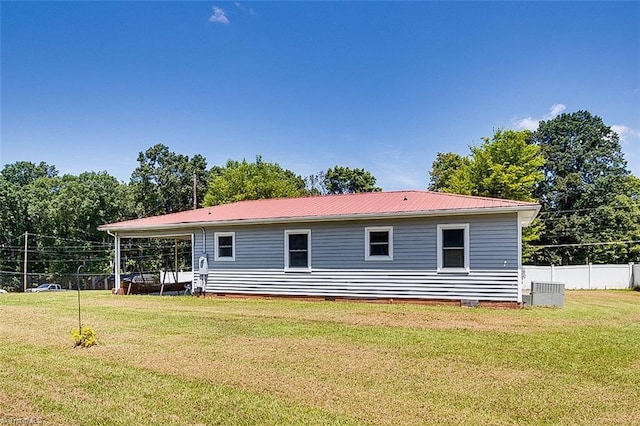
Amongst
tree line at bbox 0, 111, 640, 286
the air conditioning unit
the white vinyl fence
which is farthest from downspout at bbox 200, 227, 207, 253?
the white vinyl fence

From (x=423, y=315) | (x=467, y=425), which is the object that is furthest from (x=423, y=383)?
(x=423, y=315)

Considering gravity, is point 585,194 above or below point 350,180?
below

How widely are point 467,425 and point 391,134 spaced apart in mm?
27124

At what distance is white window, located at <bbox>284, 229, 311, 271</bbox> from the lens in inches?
558

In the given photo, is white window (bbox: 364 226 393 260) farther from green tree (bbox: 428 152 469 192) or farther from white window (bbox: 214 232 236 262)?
green tree (bbox: 428 152 469 192)

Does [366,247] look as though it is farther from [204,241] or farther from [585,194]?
[585,194]

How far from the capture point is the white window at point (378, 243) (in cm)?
1312

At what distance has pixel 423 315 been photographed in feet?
33.9

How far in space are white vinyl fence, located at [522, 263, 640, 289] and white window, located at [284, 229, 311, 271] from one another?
39.0 feet

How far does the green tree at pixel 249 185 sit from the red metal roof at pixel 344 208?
15.5 metres

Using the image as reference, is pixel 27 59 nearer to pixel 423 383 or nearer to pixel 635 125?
pixel 423 383

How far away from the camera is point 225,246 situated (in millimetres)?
15320

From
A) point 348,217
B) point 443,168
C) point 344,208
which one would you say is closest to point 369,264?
point 348,217

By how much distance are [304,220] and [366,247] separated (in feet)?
6.50
